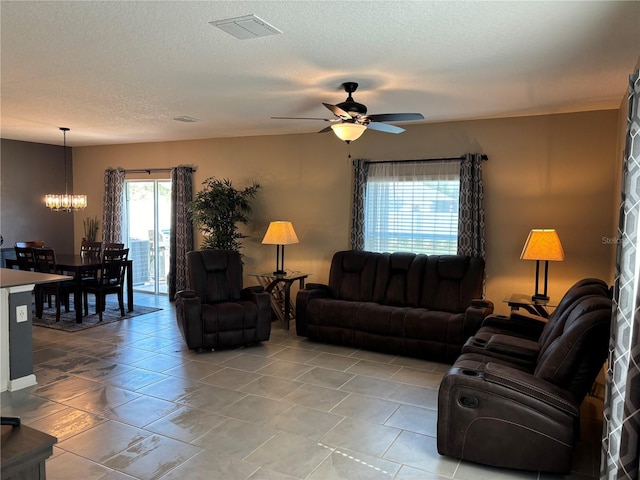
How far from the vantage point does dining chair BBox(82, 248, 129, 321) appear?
629cm

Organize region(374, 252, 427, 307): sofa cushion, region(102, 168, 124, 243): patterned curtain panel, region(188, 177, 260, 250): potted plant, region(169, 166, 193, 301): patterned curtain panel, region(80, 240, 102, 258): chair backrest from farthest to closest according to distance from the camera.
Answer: region(102, 168, 124, 243): patterned curtain panel
region(169, 166, 193, 301): patterned curtain panel
region(80, 240, 102, 258): chair backrest
region(188, 177, 260, 250): potted plant
region(374, 252, 427, 307): sofa cushion

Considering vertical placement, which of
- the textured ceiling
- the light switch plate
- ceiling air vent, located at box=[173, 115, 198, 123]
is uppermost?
ceiling air vent, located at box=[173, 115, 198, 123]

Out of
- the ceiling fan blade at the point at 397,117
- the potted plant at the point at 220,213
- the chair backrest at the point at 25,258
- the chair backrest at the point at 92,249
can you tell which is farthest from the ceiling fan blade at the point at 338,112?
the chair backrest at the point at 25,258

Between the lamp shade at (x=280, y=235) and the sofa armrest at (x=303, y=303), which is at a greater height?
the lamp shade at (x=280, y=235)

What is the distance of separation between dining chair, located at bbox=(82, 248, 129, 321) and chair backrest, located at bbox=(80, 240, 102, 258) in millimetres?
717

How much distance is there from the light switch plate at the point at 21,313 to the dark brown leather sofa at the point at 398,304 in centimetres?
270

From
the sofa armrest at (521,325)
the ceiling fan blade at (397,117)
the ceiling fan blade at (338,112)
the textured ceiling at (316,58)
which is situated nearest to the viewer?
the textured ceiling at (316,58)

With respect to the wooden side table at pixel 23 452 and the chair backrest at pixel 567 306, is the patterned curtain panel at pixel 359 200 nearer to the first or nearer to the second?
the chair backrest at pixel 567 306

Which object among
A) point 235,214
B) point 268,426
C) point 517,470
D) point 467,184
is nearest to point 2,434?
point 268,426

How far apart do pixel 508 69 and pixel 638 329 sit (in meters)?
2.21

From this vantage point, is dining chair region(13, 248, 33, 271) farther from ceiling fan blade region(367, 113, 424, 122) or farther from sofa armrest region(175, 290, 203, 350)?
ceiling fan blade region(367, 113, 424, 122)

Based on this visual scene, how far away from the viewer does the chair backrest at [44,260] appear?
20.7 ft

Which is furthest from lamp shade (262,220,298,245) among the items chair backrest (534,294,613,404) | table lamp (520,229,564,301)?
chair backrest (534,294,613,404)

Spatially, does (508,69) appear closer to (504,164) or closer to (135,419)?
(504,164)
